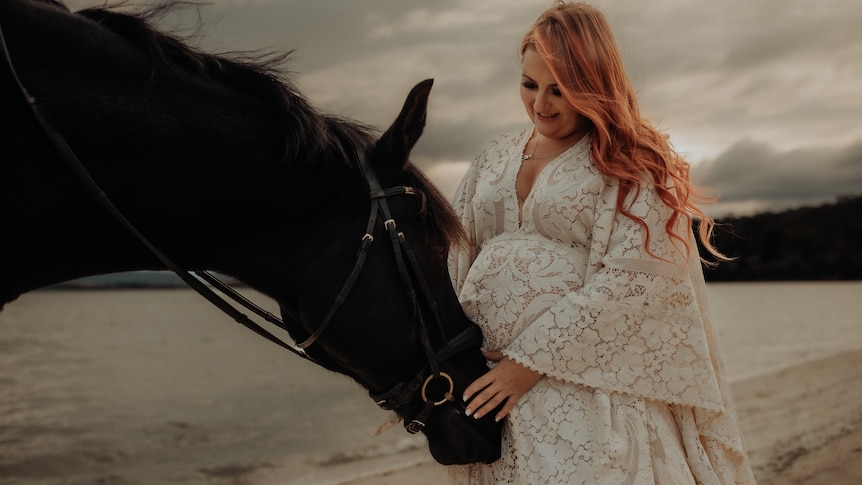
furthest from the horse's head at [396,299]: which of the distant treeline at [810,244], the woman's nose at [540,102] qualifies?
the distant treeline at [810,244]

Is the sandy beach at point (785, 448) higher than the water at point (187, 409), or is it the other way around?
the sandy beach at point (785, 448)

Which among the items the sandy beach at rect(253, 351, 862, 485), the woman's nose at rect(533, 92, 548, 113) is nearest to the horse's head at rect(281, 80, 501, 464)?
the woman's nose at rect(533, 92, 548, 113)

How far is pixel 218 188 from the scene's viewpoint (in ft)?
4.35

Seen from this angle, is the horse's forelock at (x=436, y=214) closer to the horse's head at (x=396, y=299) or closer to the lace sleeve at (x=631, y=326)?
the horse's head at (x=396, y=299)

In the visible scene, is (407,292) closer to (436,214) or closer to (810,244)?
(436,214)

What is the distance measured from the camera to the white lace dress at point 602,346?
1607 millimetres

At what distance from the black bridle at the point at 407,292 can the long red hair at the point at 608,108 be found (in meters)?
0.65

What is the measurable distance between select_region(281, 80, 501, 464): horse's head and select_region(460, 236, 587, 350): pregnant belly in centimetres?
23

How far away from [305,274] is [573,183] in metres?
0.85

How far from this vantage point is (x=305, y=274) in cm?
141

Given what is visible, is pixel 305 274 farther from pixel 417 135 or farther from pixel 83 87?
pixel 83 87

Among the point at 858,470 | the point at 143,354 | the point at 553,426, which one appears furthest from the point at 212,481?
the point at 143,354

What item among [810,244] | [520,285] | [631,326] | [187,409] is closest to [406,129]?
[520,285]

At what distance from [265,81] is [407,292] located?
0.59 meters
